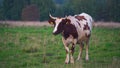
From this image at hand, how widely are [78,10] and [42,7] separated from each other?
5962 mm

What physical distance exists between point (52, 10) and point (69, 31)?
52.7 metres

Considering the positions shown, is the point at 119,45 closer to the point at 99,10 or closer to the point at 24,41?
the point at 24,41

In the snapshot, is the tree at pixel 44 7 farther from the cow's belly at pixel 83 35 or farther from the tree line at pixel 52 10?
the cow's belly at pixel 83 35

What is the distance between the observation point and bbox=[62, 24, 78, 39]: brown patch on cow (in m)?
15.7

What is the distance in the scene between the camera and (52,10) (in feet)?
224

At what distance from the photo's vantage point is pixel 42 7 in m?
67.3

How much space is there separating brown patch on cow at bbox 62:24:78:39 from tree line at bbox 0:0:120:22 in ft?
157

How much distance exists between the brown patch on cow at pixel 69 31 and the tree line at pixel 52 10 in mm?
47803

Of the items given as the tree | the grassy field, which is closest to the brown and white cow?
the grassy field

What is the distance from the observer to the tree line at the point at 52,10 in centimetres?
6488

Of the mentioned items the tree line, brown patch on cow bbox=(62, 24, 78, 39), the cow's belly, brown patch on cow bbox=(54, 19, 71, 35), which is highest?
brown patch on cow bbox=(54, 19, 71, 35)

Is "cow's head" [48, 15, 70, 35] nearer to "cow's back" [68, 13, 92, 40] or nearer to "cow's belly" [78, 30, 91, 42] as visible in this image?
"cow's back" [68, 13, 92, 40]

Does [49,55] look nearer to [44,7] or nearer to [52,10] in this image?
[44,7]

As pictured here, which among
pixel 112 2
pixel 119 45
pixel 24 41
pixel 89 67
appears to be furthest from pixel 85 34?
pixel 112 2
